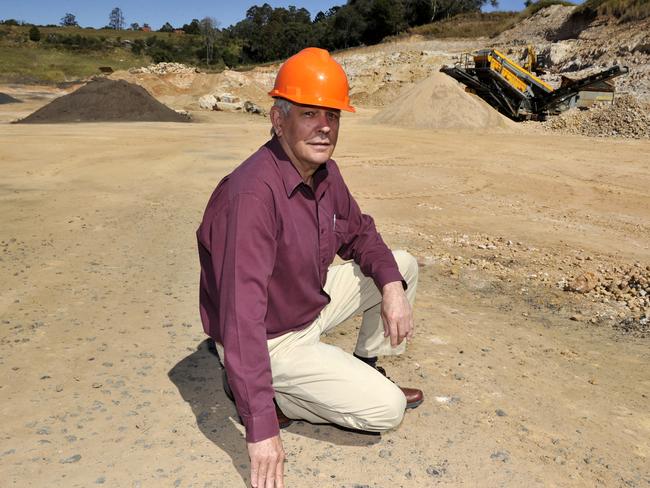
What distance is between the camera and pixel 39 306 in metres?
4.27

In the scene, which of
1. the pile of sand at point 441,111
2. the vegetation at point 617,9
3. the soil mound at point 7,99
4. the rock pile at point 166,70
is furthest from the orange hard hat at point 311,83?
the rock pile at point 166,70

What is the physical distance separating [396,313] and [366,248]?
0.44 metres

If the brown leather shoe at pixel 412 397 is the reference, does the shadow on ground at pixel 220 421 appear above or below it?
below

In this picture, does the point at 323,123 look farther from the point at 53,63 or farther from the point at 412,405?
the point at 53,63

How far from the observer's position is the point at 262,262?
2.07 m

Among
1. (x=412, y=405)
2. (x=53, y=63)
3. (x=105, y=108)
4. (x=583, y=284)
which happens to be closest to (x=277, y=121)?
(x=412, y=405)

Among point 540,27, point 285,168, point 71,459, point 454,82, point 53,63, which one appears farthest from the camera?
point 53,63

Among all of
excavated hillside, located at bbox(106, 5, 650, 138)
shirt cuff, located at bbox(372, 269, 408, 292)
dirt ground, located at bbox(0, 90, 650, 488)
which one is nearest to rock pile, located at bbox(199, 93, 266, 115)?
excavated hillside, located at bbox(106, 5, 650, 138)

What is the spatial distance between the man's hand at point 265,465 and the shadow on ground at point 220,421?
0.53 meters

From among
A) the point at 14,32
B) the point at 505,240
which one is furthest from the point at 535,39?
the point at 14,32

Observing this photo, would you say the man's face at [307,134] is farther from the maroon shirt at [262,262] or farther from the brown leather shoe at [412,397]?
the brown leather shoe at [412,397]

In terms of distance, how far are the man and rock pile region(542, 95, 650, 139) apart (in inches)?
626

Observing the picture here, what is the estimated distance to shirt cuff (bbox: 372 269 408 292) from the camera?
2832mm

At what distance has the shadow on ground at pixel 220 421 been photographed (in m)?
2.63
